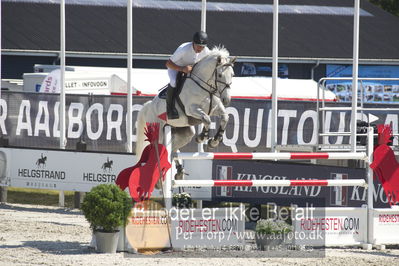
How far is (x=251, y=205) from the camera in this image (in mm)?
15656

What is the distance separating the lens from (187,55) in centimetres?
1277

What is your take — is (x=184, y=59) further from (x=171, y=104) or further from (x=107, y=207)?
(x=107, y=207)

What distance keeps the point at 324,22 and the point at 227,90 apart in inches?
1179

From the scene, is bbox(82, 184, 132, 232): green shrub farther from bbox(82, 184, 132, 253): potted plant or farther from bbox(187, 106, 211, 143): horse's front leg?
bbox(187, 106, 211, 143): horse's front leg

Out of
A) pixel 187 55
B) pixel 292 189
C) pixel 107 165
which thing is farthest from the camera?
pixel 107 165

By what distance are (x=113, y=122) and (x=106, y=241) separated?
6303mm

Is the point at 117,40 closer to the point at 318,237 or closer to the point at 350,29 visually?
the point at 350,29

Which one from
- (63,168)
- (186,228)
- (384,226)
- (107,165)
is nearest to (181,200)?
(186,228)

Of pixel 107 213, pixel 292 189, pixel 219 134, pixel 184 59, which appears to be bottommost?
pixel 107 213

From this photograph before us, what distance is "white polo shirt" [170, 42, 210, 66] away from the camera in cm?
1270

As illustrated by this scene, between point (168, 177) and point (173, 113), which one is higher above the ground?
point (173, 113)

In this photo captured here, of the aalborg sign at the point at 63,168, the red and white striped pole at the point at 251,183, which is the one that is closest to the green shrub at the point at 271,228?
the red and white striped pole at the point at 251,183

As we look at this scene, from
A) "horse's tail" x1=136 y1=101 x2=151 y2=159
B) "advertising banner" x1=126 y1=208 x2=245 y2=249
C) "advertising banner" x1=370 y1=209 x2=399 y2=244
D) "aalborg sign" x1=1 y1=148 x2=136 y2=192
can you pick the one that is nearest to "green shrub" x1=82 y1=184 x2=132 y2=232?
"advertising banner" x1=126 y1=208 x2=245 y2=249

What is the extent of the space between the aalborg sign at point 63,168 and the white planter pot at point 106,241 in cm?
513
